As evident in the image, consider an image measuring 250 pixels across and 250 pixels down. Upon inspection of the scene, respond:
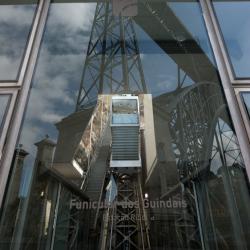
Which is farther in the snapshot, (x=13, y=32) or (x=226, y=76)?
(x=13, y=32)

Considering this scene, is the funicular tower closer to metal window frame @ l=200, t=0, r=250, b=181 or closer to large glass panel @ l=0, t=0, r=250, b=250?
large glass panel @ l=0, t=0, r=250, b=250

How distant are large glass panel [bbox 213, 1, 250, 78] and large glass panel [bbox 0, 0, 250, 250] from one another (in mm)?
129

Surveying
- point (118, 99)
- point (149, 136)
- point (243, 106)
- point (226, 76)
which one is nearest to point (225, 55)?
point (226, 76)

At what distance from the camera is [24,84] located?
58.2 inches

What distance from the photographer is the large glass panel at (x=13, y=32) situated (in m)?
1.56

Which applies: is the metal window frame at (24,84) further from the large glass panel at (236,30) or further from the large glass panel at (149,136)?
the large glass panel at (236,30)

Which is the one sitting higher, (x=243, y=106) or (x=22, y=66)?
(x=22, y=66)

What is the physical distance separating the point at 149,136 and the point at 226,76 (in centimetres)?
375

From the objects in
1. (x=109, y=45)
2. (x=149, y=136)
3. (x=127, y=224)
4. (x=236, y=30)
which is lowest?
(x=127, y=224)

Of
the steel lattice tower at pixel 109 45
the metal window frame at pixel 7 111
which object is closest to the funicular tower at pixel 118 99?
the steel lattice tower at pixel 109 45

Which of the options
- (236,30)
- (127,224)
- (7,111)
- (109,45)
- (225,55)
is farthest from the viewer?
(127,224)

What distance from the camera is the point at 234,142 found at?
1.33 m

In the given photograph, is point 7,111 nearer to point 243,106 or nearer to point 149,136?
point 243,106

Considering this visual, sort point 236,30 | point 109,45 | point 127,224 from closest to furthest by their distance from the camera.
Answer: point 236,30 < point 109,45 < point 127,224
